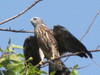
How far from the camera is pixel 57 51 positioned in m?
6.59

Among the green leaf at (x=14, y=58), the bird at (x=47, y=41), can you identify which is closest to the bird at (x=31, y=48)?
the bird at (x=47, y=41)

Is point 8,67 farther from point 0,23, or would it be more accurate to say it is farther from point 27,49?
point 27,49

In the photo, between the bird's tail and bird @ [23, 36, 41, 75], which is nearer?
the bird's tail

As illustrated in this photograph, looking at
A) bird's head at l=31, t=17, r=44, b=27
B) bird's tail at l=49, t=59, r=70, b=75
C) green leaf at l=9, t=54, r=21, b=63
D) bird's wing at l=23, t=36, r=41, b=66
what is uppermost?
bird's head at l=31, t=17, r=44, b=27

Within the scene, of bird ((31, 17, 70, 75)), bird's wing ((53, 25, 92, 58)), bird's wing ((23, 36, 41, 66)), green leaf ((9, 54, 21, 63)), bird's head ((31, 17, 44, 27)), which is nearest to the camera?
green leaf ((9, 54, 21, 63))

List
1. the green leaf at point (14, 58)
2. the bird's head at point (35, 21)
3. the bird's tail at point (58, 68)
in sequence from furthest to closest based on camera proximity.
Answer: the bird's head at point (35, 21)
the bird's tail at point (58, 68)
the green leaf at point (14, 58)

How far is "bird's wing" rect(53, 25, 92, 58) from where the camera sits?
5795 mm

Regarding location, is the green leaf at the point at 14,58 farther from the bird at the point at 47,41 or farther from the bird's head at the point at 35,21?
the bird's head at the point at 35,21

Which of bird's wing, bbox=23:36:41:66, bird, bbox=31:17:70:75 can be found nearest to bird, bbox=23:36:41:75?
bird's wing, bbox=23:36:41:66

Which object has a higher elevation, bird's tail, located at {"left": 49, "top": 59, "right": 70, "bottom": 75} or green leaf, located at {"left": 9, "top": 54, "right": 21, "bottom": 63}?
green leaf, located at {"left": 9, "top": 54, "right": 21, "bottom": 63}

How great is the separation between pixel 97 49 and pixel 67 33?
235 centimetres

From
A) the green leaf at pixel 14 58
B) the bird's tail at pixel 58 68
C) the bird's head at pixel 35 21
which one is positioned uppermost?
the bird's head at pixel 35 21

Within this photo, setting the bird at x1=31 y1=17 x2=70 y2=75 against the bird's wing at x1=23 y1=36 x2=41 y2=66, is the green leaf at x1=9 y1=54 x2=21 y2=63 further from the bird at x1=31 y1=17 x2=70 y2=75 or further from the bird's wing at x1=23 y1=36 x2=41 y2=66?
the bird's wing at x1=23 y1=36 x2=41 y2=66

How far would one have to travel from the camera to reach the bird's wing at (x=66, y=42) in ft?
19.0
